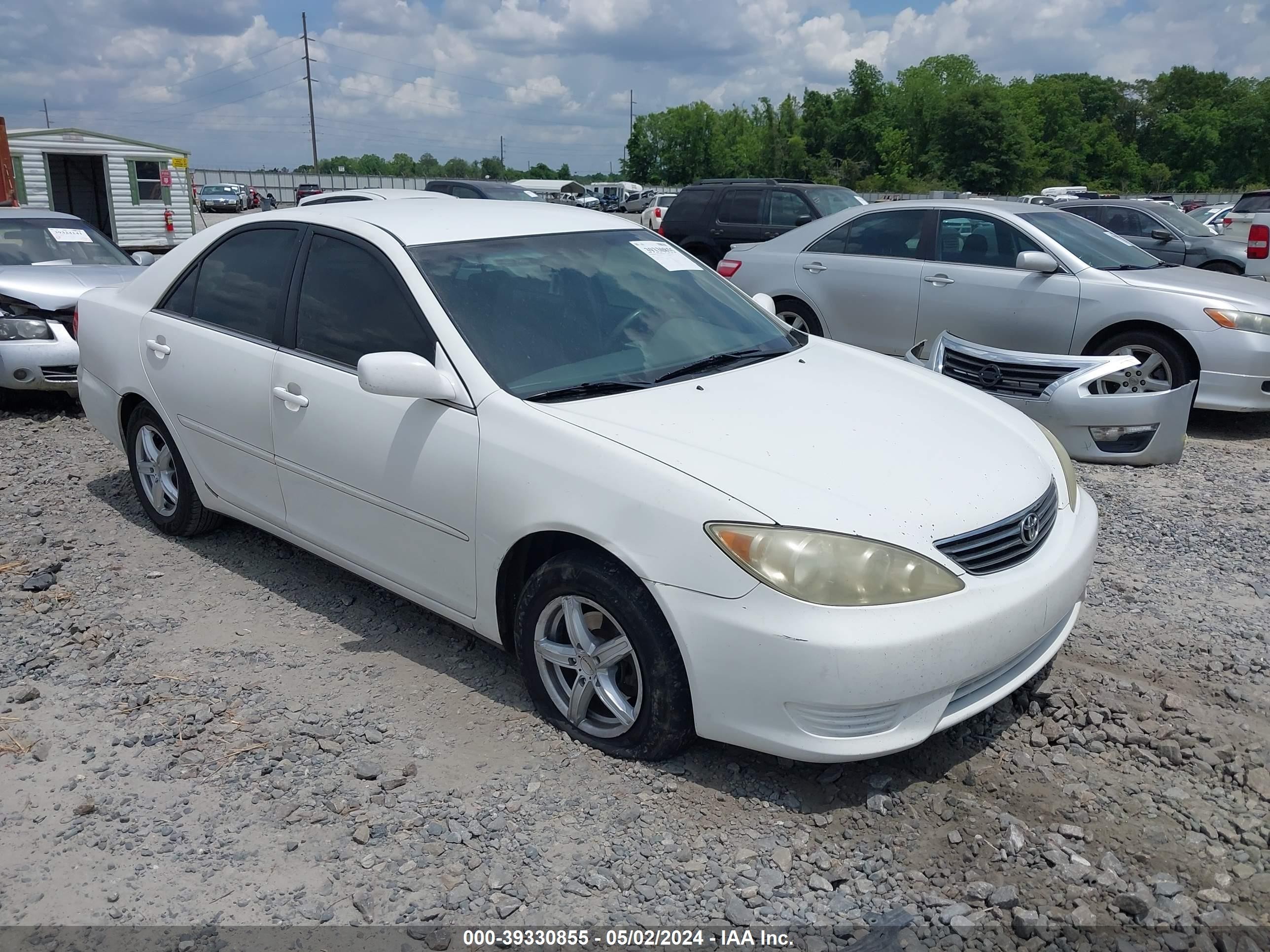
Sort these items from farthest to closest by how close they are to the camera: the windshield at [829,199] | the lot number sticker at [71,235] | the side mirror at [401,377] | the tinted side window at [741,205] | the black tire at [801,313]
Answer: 1. the windshield at [829,199]
2. the tinted side window at [741,205]
3. the lot number sticker at [71,235]
4. the black tire at [801,313]
5. the side mirror at [401,377]

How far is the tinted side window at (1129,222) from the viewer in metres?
15.8

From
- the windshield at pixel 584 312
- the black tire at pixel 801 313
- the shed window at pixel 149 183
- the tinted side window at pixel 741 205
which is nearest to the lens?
the windshield at pixel 584 312

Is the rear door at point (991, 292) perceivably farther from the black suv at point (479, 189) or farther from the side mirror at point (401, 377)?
the black suv at point (479, 189)

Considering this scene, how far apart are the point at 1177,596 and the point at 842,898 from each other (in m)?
2.58

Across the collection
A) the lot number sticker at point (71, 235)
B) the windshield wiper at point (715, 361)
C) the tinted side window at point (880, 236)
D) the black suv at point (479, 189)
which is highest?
the black suv at point (479, 189)

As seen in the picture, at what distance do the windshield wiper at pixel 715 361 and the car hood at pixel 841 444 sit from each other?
0.06m

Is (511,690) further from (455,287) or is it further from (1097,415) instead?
(1097,415)

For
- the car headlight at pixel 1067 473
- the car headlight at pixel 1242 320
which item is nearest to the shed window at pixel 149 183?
the car headlight at pixel 1242 320

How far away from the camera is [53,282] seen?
8.04 meters

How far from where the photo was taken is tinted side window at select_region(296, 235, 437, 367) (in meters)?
3.72

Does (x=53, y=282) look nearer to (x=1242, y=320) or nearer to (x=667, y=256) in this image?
(x=667, y=256)

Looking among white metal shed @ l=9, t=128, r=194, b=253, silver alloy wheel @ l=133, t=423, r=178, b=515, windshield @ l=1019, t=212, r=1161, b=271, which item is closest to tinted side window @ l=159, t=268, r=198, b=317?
silver alloy wheel @ l=133, t=423, r=178, b=515

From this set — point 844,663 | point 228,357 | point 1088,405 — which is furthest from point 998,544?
point 1088,405

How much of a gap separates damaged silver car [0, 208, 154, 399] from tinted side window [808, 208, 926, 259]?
5.67 m
